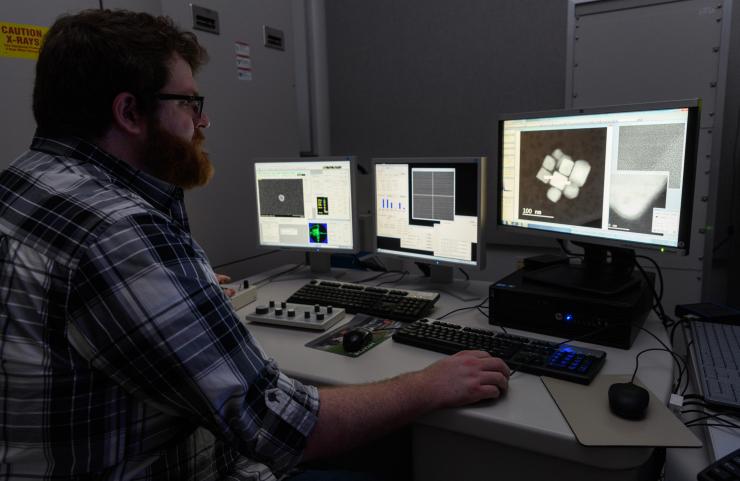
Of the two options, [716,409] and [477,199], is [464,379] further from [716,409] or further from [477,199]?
[477,199]

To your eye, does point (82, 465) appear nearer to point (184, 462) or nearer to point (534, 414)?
point (184, 462)

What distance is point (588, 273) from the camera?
4.39 ft

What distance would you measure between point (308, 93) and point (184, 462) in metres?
2.47

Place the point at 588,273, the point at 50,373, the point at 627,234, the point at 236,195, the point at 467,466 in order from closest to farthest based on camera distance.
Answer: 1. the point at 50,373
2. the point at 467,466
3. the point at 627,234
4. the point at 588,273
5. the point at 236,195

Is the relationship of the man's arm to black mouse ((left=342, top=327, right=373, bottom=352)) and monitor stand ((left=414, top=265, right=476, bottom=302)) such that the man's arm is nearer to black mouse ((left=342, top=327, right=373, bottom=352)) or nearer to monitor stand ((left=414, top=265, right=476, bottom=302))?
black mouse ((left=342, top=327, right=373, bottom=352))

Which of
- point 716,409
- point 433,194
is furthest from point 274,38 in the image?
point 716,409

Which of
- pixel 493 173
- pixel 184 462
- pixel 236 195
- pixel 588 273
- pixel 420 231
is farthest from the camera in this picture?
pixel 493 173

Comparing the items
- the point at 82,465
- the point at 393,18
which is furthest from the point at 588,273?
the point at 393,18

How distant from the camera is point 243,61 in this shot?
7.36ft

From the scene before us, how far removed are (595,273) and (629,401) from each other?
1.78 feet

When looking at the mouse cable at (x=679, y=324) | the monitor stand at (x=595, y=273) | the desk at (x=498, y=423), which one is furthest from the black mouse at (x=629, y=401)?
the mouse cable at (x=679, y=324)

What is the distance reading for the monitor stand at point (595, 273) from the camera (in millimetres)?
1232

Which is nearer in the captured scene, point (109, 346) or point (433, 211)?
point (109, 346)

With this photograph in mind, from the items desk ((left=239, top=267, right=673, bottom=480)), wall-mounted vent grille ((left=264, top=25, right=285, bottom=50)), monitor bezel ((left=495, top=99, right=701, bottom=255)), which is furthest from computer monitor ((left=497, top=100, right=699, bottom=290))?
wall-mounted vent grille ((left=264, top=25, right=285, bottom=50))
